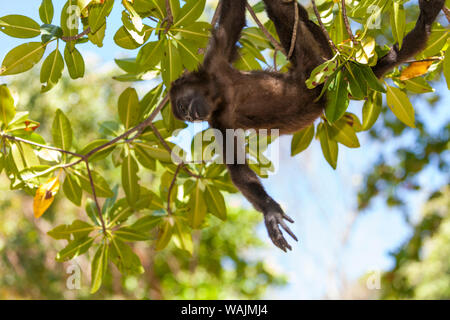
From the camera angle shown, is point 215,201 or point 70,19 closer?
point 70,19

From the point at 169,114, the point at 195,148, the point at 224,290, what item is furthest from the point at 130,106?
the point at 224,290

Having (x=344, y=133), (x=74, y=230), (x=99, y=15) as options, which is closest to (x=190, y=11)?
(x=99, y=15)

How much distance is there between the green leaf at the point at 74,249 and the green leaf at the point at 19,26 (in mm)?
1257

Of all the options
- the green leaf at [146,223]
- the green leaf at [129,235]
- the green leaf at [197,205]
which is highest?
the green leaf at [197,205]

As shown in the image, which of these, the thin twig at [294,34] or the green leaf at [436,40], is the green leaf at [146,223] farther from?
the green leaf at [436,40]

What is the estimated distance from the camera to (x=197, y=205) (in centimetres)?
295

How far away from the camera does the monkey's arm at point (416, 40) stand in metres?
2.23

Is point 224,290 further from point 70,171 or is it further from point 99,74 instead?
point 70,171

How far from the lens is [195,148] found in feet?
9.95

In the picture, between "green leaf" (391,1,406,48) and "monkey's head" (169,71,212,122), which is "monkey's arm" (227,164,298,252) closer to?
"monkey's head" (169,71,212,122)

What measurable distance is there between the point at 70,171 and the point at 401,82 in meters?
2.02

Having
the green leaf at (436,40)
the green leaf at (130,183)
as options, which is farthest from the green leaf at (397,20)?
the green leaf at (130,183)

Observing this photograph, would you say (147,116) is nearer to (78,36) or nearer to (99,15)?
(78,36)

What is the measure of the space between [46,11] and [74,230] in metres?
1.30
